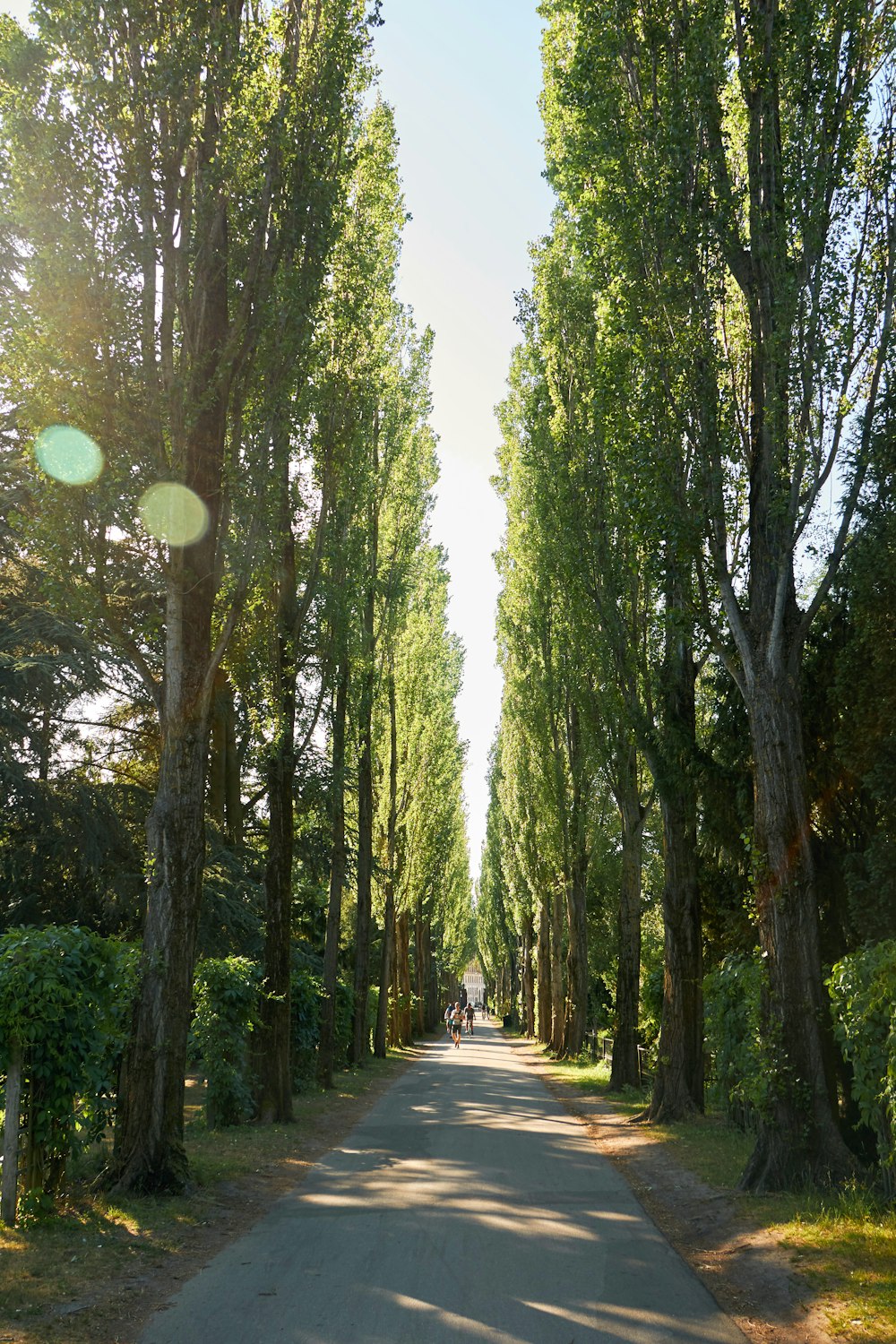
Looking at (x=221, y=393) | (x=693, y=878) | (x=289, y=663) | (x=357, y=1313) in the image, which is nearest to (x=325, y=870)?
(x=289, y=663)

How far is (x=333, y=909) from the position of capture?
22953mm

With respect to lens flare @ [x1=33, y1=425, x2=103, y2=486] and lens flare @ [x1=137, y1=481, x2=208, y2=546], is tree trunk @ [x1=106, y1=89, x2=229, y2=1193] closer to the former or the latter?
lens flare @ [x1=137, y1=481, x2=208, y2=546]

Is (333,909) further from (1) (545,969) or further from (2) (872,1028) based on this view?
(1) (545,969)

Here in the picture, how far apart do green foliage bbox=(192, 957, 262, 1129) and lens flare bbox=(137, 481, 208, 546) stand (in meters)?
6.51

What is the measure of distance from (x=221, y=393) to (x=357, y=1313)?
9.04 metres

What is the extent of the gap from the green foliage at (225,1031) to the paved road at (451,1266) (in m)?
2.40

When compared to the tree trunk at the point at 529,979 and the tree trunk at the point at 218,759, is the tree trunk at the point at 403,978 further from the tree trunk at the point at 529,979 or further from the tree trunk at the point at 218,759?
the tree trunk at the point at 218,759

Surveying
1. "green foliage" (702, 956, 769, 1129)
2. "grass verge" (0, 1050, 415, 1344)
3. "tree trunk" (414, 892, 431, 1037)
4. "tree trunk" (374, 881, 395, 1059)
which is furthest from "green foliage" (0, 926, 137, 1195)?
"tree trunk" (414, 892, 431, 1037)

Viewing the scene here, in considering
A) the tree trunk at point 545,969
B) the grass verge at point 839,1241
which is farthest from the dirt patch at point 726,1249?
the tree trunk at point 545,969

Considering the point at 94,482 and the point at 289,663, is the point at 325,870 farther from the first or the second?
the point at 94,482

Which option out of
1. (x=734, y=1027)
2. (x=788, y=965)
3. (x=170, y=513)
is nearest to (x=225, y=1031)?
(x=734, y=1027)

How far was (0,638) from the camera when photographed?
1697 centimetres

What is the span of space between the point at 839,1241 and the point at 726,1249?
0.96 meters

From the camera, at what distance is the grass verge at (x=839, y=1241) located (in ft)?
19.7
